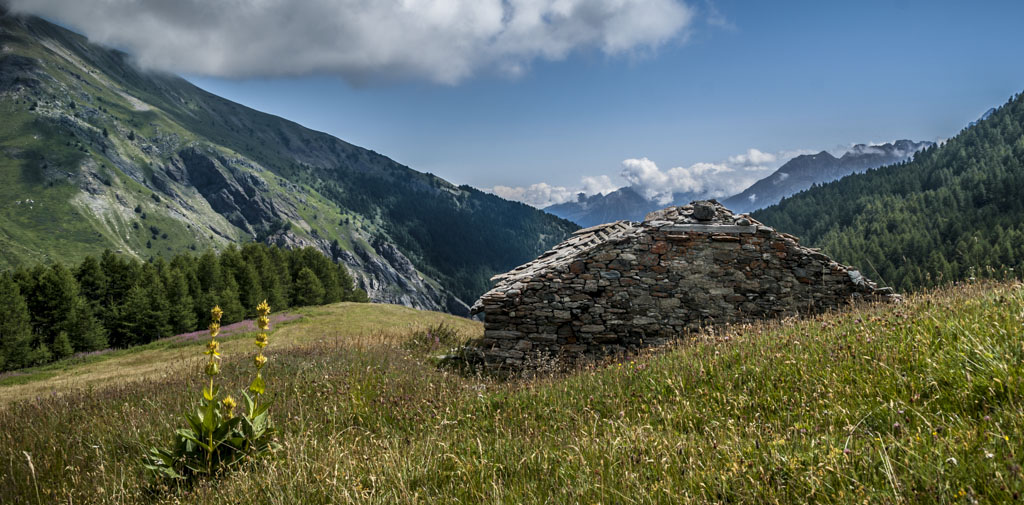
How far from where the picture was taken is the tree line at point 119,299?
1484 inches

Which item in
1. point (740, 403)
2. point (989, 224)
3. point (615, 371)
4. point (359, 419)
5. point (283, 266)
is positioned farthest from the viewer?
point (989, 224)

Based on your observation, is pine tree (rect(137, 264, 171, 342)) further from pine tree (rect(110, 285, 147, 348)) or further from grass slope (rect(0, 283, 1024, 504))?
grass slope (rect(0, 283, 1024, 504))

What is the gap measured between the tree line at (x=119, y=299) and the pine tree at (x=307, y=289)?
6.52 ft

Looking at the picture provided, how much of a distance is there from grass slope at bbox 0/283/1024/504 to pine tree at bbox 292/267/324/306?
59.2 m

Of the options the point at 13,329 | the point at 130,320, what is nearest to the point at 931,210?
the point at 130,320

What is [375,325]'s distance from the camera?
114 ft

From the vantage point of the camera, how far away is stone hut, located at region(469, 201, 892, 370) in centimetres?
1184

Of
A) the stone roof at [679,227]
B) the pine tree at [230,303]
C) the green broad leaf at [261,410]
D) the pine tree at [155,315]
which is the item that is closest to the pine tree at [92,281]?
the pine tree at [155,315]

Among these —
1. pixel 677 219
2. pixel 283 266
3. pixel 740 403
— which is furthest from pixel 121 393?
pixel 283 266

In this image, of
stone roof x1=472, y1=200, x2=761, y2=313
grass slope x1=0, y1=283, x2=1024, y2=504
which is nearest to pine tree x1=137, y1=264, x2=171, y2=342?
grass slope x1=0, y1=283, x2=1024, y2=504

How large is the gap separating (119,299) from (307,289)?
20.1 meters

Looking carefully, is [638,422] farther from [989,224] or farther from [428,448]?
[989,224]

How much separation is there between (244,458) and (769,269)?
12.4m

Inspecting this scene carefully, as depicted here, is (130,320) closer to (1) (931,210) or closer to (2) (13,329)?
(2) (13,329)
